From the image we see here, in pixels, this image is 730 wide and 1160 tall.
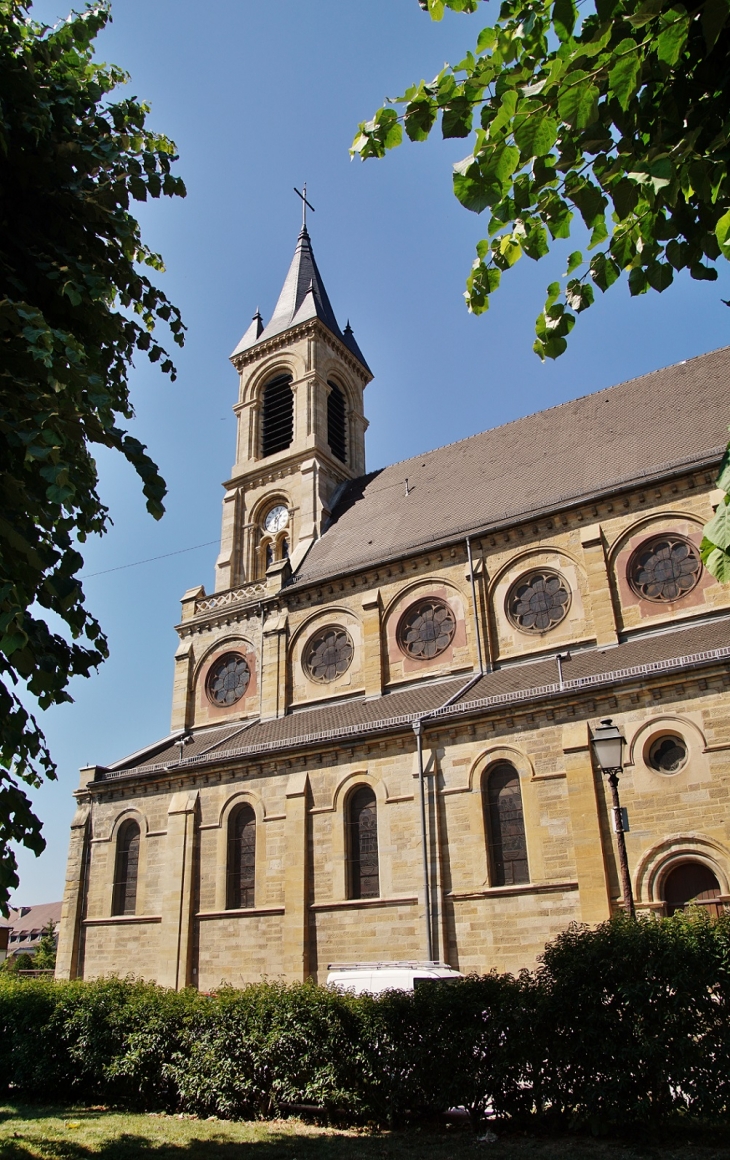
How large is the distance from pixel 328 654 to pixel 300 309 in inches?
719

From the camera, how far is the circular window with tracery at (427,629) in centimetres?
2269

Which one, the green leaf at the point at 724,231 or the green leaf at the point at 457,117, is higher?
the green leaf at the point at 457,117

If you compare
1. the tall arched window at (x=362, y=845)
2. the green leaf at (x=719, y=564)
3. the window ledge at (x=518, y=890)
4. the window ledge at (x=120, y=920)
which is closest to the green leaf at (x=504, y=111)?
the green leaf at (x=719, y=564)

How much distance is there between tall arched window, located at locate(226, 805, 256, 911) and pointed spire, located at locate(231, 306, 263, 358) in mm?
22623

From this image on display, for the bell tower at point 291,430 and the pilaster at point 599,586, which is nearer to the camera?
the pilaster at point 599,586

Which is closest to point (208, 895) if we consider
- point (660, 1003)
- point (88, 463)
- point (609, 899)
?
point (609, 899)

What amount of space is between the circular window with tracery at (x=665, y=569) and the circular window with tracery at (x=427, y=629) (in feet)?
16.8

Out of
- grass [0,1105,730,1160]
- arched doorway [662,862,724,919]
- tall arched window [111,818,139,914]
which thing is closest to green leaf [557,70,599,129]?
grass [0,1105,730,1160]

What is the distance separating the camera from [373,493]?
99.6ft

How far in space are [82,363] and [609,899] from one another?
13422mm

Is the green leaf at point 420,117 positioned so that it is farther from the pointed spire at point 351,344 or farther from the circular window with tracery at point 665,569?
the pointed spire at point 351,344

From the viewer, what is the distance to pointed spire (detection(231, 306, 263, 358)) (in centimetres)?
3700

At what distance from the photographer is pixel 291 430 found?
3384 centimetres

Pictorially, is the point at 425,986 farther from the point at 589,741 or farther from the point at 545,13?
the point at 545,13
